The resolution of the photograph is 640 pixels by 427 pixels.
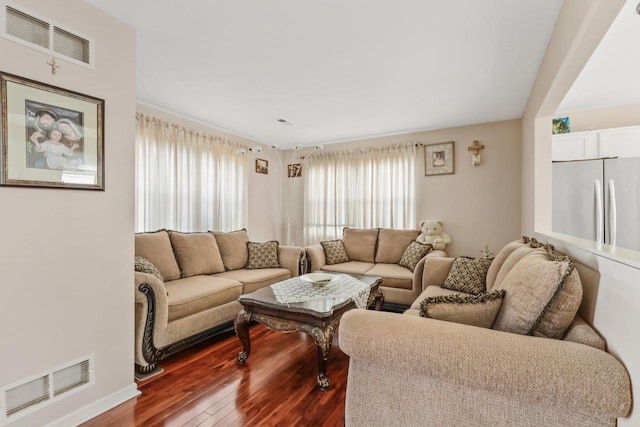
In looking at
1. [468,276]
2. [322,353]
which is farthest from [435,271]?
[322,353]

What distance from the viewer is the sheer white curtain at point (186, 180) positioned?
339cm

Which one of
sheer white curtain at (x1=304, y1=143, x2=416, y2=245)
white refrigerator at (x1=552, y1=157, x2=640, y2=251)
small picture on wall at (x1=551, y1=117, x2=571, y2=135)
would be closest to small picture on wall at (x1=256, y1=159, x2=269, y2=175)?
sheer white curtain at (x1=304, y1=143, x2=416, y2=245)

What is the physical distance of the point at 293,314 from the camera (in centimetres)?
214

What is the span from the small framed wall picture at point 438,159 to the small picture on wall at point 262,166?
8.59ft

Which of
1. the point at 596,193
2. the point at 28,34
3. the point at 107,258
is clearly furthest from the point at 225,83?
the point at 596,193

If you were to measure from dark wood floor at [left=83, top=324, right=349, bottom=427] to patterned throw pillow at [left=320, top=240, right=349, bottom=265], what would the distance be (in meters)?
1.68

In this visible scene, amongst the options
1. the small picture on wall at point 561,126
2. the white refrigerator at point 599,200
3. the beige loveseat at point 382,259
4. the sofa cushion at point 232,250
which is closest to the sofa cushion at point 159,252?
the sofa cushion at point 232,250

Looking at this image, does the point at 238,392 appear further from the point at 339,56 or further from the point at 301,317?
the point at 339,56

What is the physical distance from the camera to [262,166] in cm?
509

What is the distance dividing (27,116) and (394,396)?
217 cm

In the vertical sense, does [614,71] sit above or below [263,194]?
above

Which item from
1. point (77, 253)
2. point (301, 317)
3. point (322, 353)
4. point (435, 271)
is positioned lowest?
point (322, 353)

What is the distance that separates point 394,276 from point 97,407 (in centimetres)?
278

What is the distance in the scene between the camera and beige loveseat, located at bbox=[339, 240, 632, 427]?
0.87 metres
